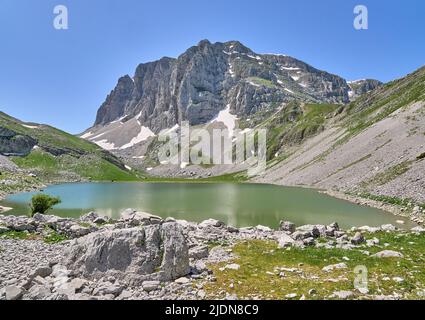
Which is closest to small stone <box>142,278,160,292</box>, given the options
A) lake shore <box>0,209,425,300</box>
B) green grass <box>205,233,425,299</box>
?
lake shore <box>0,209,425,300</box>

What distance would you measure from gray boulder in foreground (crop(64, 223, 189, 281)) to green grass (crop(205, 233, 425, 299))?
2.73 metres

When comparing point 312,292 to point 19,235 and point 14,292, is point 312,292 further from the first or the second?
point 19,235

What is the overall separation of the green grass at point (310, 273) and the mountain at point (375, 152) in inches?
1358

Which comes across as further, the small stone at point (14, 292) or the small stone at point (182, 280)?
the small stone at point (182, 280)

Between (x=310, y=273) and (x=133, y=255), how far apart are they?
10592 millimetres

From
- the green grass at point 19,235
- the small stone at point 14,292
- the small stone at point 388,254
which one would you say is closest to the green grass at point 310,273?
the small stone at point 388,254

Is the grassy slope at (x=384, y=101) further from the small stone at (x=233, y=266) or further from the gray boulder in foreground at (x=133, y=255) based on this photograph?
the gray boulder in foreground at (x=133, y=255)

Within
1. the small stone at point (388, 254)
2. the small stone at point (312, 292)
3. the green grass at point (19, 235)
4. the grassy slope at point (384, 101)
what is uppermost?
the grassy slope at point (384, 101)

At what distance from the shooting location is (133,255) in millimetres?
19172

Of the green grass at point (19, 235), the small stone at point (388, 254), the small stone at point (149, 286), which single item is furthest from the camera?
the green grass at point (19, 235)

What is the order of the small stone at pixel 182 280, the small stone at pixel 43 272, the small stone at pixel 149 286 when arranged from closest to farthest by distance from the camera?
the small stone at pixel 149 286 → the small stone at pixel 182 280 → the small stone at pixel 43 272

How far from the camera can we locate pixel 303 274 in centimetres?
1959

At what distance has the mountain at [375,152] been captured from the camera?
68.8 metres
